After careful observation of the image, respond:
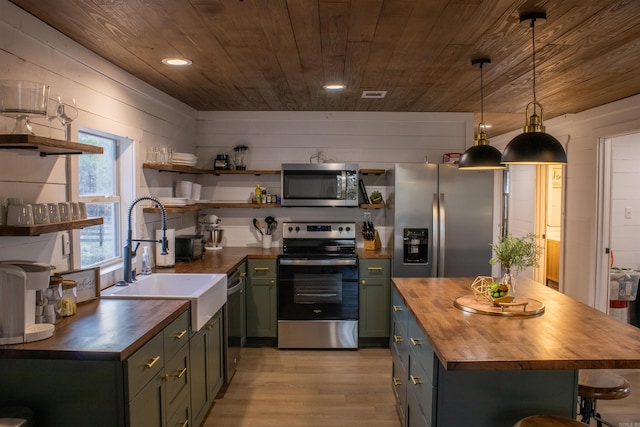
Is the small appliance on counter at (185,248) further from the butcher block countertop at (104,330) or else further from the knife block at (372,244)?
the knife block at (372,244)

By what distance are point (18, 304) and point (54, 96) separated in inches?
35.2

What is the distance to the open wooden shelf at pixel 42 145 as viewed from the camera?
1.75 m

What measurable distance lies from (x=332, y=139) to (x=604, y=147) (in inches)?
106

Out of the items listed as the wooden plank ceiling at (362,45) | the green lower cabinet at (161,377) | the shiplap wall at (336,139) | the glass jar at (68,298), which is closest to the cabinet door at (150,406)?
the green lower cabinet at (161,377)

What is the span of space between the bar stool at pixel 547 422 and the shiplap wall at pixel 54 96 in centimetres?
226

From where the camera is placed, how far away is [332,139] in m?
4.78

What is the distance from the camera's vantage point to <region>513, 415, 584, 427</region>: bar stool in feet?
5.57

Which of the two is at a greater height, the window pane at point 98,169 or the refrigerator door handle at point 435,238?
the window pane at point 98,169

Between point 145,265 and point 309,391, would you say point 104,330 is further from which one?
point 309,391

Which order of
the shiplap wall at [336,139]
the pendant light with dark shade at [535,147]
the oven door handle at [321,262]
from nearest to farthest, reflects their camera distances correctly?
the pendant light with dark shade at [535,147], the oven door handle at [321,262], the shiplap wall at [336,139]

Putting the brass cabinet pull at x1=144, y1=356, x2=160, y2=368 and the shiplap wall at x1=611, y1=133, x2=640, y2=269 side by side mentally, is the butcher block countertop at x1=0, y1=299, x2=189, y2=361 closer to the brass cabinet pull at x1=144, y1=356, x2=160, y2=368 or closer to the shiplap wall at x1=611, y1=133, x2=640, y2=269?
the brass cabinet pull at x1=144, y1=356, x2=160, y2=368

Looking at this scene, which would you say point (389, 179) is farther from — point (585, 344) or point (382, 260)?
point (585, 344)

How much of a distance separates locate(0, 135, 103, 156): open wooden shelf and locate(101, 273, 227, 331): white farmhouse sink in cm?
83

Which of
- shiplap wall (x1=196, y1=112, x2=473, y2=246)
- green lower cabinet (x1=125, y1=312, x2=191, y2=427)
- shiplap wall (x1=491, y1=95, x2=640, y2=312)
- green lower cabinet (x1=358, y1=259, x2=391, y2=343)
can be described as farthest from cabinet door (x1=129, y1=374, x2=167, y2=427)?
shiplap wall (x1=491, y1=95, x2=640, y2=312)
